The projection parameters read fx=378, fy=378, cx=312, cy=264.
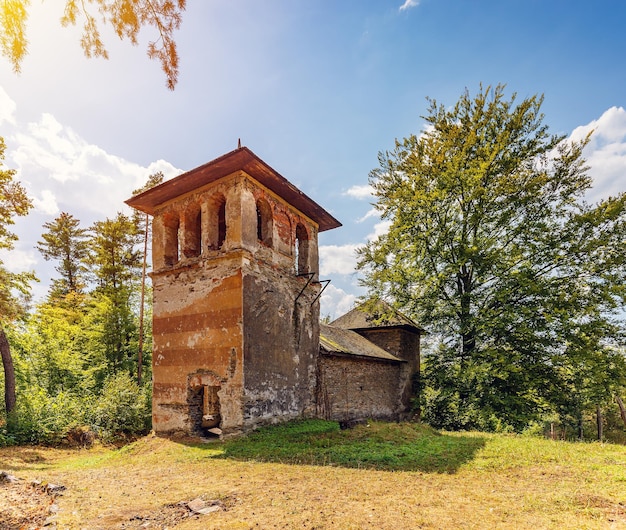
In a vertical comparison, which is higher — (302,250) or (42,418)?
(302,250)

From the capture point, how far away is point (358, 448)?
352 inches

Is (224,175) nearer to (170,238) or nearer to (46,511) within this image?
(170,238)

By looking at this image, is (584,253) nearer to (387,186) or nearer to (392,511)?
(387,186)

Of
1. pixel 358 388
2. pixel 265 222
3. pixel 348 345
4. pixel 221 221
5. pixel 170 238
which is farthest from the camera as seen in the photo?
pixel 348 345

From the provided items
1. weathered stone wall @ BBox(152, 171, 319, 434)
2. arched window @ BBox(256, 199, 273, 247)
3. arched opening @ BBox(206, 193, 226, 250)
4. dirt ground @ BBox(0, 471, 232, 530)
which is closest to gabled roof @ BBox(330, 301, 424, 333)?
weathered stone wall @ BBox(152, 171, 319, 434)

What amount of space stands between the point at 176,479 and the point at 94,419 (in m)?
10.5

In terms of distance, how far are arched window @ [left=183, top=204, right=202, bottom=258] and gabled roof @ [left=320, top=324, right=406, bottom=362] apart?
5.75 metres

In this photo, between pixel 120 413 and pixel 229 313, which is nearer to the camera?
pixel 229 313

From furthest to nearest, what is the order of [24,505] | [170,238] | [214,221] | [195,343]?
[170,238] < [214,221] < [195,343] < [24,505]

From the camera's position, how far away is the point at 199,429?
11.3 m

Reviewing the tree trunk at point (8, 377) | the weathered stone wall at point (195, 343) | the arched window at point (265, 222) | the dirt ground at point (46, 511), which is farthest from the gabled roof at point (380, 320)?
the tree trunk at point (8, 377)

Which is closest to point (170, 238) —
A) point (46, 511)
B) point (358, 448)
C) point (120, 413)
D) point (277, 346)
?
point (277, 346)

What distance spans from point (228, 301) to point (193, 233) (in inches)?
129

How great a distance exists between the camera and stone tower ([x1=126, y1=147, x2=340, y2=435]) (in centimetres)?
1084
